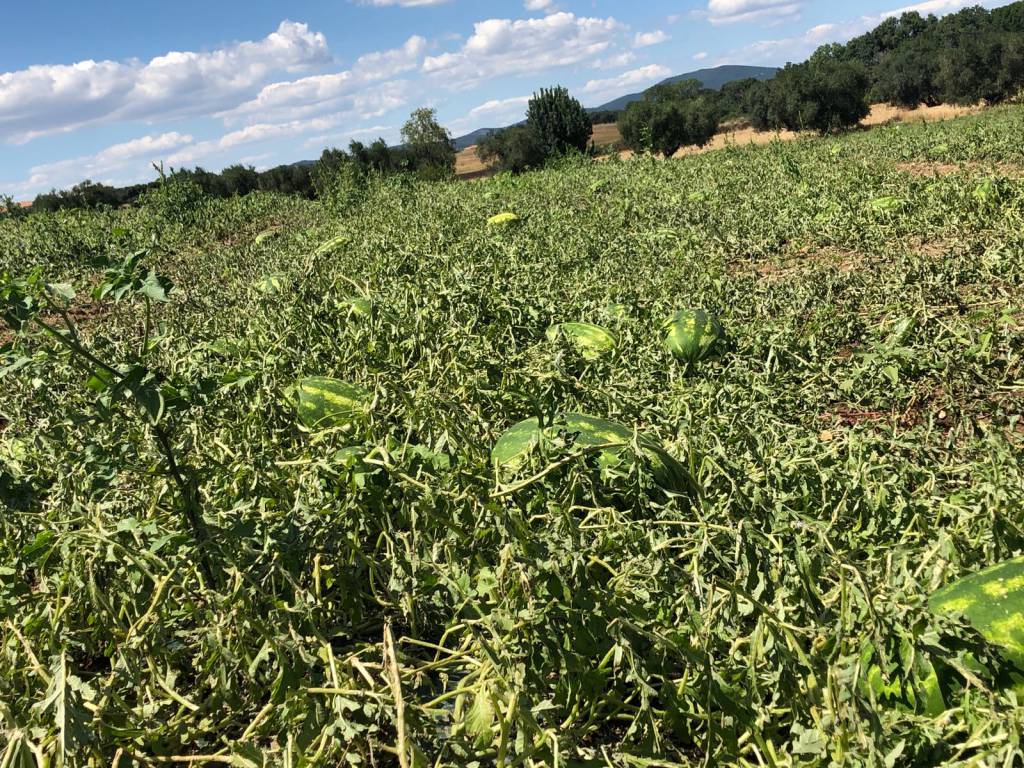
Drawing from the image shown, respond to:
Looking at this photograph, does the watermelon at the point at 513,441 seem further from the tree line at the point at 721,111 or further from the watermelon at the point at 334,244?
the tree line at the point at 721,111

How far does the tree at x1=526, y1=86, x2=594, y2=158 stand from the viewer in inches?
1452

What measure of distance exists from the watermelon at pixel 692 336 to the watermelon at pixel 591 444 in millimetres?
1352

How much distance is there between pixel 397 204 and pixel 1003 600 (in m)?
10.2

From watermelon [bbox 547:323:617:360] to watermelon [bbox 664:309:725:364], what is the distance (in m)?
0.34

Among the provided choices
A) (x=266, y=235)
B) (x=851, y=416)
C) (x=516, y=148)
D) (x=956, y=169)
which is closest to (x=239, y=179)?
(x=516, y=148)

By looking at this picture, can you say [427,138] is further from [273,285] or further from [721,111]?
[273,285]

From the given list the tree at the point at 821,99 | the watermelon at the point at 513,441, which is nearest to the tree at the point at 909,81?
the tree at the point at 821,99

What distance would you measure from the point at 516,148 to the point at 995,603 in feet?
144

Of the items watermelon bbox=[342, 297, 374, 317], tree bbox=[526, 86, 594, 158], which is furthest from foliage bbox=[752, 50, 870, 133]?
watermelon bbox=[342, 297, 374, 317]

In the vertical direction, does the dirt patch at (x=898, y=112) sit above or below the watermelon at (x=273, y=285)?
above

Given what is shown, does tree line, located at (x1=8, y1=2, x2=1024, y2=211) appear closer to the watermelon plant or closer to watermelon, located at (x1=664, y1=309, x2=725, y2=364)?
the watermelon plant

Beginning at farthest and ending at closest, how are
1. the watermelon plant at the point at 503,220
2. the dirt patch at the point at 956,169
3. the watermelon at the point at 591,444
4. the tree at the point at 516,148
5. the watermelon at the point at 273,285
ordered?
the tree at the point at 516,148 → the dirt patch at the point at 956,169 → the watermelon plant at the point at 503,220 → the watermelon at the point at 273,285 → the watermelon at the point at 591,444

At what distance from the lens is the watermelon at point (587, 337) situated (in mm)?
3905

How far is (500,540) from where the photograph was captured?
6.17ft
